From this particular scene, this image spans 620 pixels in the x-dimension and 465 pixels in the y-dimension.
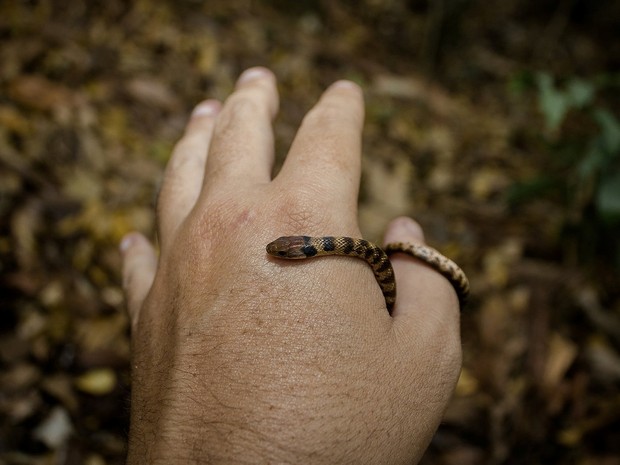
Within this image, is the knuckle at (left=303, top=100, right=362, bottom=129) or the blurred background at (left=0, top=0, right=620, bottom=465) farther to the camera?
the blurred background at (left=0, top=0, right=620, bottom=465)

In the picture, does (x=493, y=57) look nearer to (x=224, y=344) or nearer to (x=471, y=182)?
(x=471, y=182)

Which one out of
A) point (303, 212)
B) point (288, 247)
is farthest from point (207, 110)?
point (288, 247)

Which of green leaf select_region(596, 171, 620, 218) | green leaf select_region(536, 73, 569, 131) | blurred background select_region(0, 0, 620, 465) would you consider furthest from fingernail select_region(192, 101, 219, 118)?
green leaf select_region(596, 171, 620, 218)

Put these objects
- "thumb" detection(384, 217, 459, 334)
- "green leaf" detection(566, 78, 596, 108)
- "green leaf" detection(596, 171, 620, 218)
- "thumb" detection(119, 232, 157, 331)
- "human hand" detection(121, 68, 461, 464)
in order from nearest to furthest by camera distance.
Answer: "human hand" detection(121, 68, 461, 464)
"thumb" detection(384, 217, 459, 334)
"thumb" detection(119, 232, 157, 331)
"green leaf" detection(596, 171, 620, 218)
"green leaf" detection(566, 78, 596, 108)

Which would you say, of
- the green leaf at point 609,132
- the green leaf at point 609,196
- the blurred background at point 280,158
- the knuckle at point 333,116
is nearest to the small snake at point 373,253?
the knuckle at point 333,116

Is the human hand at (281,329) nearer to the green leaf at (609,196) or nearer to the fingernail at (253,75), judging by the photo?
the fingernail at (253,75)

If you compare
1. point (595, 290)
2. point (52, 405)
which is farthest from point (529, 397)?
point (52, 405)

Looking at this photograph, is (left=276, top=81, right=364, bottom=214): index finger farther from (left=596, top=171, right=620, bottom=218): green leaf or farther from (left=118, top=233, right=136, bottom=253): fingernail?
(left=596, top=171, right=620, bottom=218): green leaf
